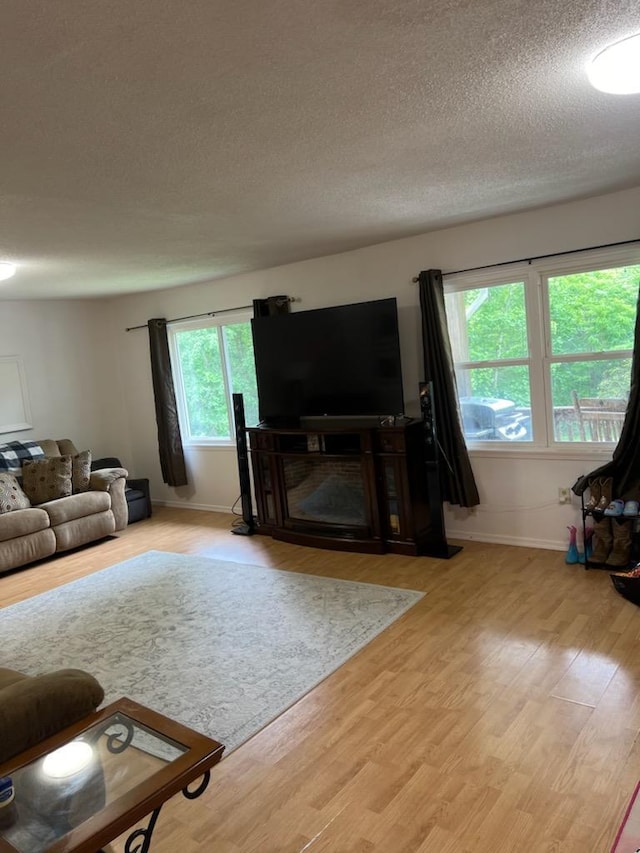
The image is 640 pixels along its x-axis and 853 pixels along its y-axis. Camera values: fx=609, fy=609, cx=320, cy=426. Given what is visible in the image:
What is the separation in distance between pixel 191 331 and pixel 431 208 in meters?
3.22

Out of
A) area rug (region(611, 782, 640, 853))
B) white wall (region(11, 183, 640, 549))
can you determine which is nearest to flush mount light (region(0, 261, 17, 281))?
white wall (region(11, 183, 640, 549))

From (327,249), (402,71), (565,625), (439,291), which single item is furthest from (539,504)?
(402,71)

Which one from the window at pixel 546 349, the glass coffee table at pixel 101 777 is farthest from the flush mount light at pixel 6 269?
the glass coffee table at pixel 101 777

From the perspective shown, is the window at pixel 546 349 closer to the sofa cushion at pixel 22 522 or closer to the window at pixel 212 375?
the window at pixel 212 375

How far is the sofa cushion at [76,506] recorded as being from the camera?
17.0 ft

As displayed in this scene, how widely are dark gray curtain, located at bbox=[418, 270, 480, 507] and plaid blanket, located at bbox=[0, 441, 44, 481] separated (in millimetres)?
3727

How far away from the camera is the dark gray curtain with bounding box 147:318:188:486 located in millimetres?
6195

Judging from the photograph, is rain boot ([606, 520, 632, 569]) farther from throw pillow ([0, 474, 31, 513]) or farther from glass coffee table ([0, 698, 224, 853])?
throw pillow ([0, 474, 31, 513])

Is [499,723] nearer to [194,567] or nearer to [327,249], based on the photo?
[194,567]

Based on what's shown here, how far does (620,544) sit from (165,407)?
4.34m

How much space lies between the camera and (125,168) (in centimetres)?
250

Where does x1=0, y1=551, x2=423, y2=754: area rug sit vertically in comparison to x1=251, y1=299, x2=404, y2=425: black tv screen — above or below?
below

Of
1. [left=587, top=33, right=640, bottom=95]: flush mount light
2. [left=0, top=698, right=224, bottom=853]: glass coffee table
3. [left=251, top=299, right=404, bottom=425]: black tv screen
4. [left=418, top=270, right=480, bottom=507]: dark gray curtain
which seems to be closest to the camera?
[left=0, top=698, right=224, bottom=853]: glass coffee table

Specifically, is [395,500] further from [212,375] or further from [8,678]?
[8,678]
